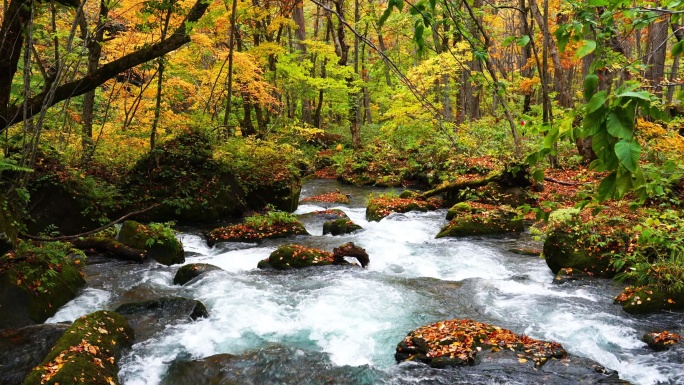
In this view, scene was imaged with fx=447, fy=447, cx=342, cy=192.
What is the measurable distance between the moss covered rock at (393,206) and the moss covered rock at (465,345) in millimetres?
7389

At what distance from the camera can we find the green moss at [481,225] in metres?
11.4

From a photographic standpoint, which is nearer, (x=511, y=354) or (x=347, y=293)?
(x=511, y=354)

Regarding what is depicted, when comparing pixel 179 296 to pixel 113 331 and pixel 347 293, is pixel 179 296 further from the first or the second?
pixel 347 293

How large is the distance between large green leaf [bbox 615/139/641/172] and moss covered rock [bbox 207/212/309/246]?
34.5 ft

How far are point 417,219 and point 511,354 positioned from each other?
7.98 metres

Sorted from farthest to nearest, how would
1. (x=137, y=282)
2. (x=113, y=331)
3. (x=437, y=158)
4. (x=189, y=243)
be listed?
1. (x=437, y=158)
2. (x=189, y=243)
3. (x=137, y=282)
4. (x=113, y=331)

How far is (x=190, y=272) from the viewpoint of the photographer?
860 centimetres

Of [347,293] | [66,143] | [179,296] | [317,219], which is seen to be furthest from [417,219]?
[66,143]

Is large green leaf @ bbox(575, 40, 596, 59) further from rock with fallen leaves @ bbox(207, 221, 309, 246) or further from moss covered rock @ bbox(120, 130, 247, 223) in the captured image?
moss covered rock @ bbox(120, 130, 247, 223)

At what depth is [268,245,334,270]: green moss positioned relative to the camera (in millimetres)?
9273

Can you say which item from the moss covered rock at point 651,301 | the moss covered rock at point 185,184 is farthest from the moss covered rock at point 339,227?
the moss covered rock at point 651,301

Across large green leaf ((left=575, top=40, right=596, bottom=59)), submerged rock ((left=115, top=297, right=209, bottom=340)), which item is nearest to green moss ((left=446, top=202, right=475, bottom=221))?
submerged rock ((left=115, top=297, right=209, bottom=340))

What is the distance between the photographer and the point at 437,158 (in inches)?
766

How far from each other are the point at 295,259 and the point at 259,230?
2717 millimetres
